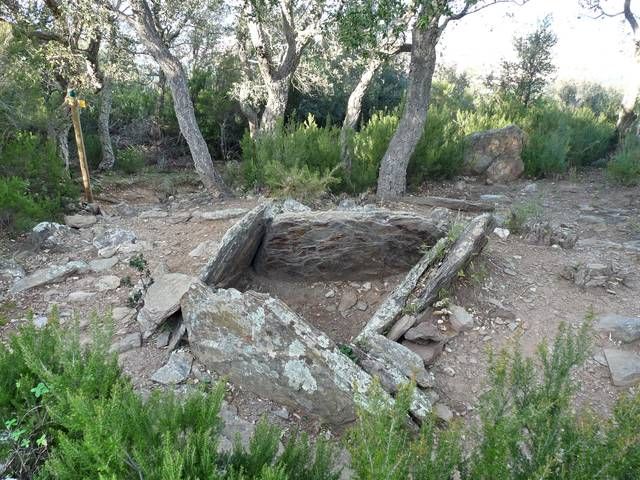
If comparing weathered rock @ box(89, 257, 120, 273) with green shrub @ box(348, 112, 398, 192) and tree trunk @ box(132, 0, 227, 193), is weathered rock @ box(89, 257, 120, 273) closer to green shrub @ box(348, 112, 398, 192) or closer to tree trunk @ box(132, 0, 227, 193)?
tree trunk @ box(132, 0, 227, 193)

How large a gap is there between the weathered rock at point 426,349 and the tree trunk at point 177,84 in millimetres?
4411

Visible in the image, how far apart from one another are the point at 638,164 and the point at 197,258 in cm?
760

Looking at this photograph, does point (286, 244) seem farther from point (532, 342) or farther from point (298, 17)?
point (298, 17)

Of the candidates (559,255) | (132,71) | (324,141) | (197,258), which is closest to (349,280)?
(197,258)

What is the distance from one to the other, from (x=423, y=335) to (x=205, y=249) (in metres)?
2.18

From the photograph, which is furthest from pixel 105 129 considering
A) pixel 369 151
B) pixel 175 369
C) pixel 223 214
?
pixel 175 369

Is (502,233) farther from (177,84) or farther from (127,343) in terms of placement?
(177,84)

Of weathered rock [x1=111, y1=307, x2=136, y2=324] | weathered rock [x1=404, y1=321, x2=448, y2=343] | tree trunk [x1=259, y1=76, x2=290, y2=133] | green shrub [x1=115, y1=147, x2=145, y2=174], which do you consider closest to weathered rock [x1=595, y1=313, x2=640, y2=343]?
weathered rock [x1=404, y1=321, x2=448, y2=343]

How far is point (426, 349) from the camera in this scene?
311cm

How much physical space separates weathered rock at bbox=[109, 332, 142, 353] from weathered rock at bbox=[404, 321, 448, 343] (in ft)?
6.07

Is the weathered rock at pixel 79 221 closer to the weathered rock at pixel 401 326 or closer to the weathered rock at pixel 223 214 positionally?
the weathered rock at pixel 223 214

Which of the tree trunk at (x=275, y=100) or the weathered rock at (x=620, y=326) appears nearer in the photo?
the weathered rock at (x=620, y=326)

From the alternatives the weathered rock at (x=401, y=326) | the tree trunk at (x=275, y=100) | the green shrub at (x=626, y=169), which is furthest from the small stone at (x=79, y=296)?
the green shrub at (x=626, y=169)

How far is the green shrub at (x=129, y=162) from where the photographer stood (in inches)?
348
